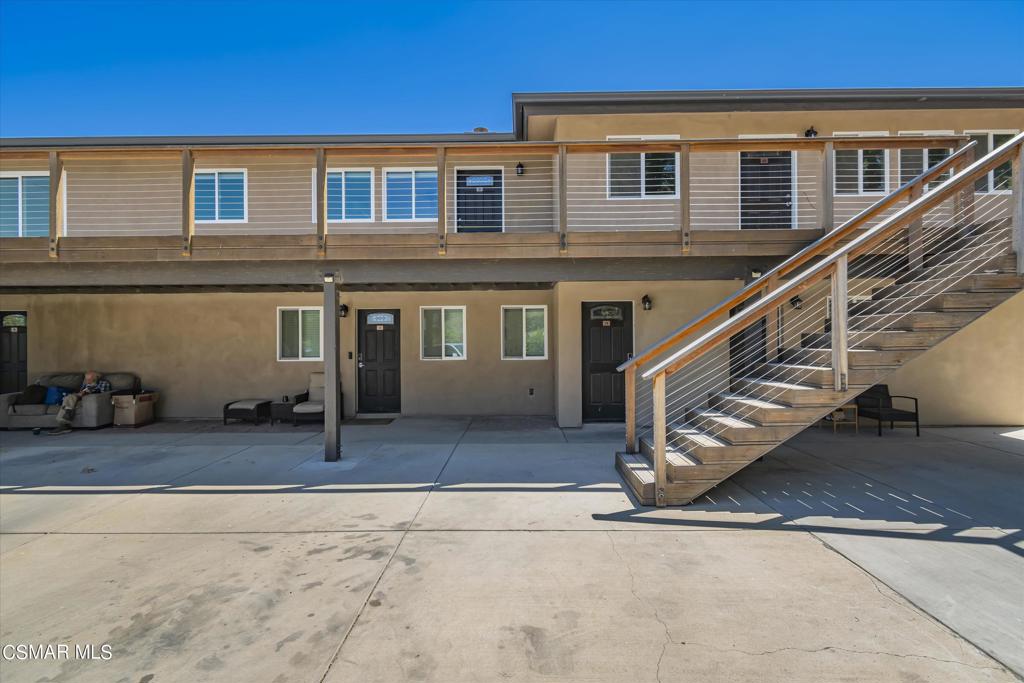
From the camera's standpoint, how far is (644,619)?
274 centimetres

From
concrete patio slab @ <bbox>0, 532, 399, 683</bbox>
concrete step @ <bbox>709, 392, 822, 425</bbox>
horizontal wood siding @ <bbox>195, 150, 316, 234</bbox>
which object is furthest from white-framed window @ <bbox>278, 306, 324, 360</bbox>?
concrete step @ <bbox>709, 392, 822, 425</bbox>

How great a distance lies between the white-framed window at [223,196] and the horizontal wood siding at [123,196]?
47 centimetres

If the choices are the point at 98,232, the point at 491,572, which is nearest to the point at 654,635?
the point at 491,572

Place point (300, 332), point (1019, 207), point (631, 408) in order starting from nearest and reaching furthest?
point (1019, 207) → point (631, 408) → point (300, 332)

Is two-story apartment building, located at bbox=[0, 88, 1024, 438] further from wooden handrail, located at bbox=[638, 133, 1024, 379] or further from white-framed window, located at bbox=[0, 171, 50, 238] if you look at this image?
wooden handrail, located at bbox=[638, 133, 1024, 379]

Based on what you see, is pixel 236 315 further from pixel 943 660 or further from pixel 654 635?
pixel 943 660

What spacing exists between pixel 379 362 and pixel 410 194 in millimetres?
3484

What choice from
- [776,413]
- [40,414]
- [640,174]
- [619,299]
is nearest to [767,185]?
[640,174]

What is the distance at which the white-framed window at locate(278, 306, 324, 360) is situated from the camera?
10.1m

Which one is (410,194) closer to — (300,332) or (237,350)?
(300,332)

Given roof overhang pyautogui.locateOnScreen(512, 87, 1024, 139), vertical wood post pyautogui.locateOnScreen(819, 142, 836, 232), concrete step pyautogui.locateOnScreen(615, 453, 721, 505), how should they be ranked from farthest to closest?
roof overhang pyautogui.locateOnScreen(512, 87, 1024, 139), vertical wood post pyautogui.locateOnScreen(819, 142, 836, 232), concrete step pyautogui.locateOnScreen(615, 453, 721, 505)

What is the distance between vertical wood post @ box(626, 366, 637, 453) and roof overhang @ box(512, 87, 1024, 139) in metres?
5.18

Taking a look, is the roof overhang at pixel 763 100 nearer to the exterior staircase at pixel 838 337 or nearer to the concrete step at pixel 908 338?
the exterior staircase at pixel 838 337

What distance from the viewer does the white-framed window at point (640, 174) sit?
8586mm
